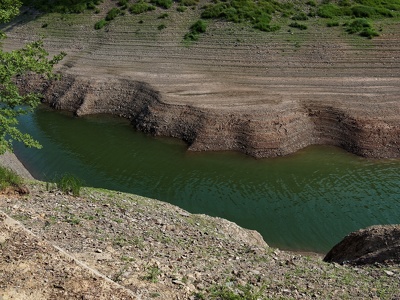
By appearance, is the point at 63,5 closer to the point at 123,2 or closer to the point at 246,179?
the point at 123,2

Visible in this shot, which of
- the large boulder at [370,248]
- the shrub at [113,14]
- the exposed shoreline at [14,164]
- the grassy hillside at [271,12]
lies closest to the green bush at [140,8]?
the grassy hillside at [271,12]

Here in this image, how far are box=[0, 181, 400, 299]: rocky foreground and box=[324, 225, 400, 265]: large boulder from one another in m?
0.69

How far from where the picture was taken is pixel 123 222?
1952 centimetres

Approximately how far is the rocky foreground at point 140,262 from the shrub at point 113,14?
3299 centimetres

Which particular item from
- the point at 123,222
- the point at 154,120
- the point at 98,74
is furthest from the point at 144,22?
the point at 123,222

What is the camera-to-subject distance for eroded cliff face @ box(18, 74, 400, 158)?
3297cm

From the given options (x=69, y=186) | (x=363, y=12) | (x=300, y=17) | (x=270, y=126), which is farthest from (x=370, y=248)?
(x=363, y=12)

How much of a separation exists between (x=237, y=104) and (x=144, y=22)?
61.3ft

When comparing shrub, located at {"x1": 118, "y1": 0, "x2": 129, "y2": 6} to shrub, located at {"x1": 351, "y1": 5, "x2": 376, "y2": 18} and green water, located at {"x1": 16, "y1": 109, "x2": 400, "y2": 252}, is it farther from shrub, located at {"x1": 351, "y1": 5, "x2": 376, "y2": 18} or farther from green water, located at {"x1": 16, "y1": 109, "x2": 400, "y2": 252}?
shrub, located at {"x1": 351, "y1": 5, "x2": 376, "y2": 18}

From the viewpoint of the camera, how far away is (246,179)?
98.3 ft

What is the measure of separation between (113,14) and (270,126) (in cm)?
2571

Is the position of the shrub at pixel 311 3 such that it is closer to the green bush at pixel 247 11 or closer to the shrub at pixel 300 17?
the green bush at pixel 247 11

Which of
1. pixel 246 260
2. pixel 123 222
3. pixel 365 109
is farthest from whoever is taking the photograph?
pixel 365 109

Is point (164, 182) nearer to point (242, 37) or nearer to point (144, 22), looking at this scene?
point (242, 37)
